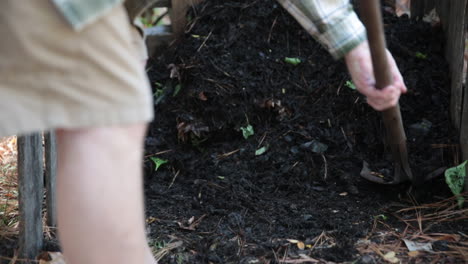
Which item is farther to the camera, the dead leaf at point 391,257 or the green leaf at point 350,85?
the green leaf at point 350,85

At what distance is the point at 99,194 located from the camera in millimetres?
1051

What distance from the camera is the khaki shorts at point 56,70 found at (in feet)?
3.25

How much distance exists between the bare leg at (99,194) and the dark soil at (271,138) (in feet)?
3.08

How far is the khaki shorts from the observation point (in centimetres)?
99

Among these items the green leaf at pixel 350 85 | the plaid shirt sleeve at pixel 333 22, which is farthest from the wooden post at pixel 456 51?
the plaid shirt sleeve at pixel 333 22

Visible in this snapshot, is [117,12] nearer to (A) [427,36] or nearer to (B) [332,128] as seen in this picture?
(B) [332,128]

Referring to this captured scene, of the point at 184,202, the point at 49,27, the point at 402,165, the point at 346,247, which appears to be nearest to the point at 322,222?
the point at 346,247

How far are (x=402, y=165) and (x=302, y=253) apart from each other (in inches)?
26.8

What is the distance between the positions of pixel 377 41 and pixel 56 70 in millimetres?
1083

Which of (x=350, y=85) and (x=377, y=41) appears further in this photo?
(x=350, y=85)

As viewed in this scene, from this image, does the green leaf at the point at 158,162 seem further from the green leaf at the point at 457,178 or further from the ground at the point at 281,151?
the green leaf at the point at 457,178

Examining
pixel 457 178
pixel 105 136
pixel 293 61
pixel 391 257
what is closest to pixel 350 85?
pixel 293 61

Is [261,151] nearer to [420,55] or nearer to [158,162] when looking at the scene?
[158,162]

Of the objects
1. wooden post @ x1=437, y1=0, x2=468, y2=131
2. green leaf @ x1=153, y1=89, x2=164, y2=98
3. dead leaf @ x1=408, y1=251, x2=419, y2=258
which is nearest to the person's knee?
dead leaf @ x1=408, y1=251, x2=419, y2=258
